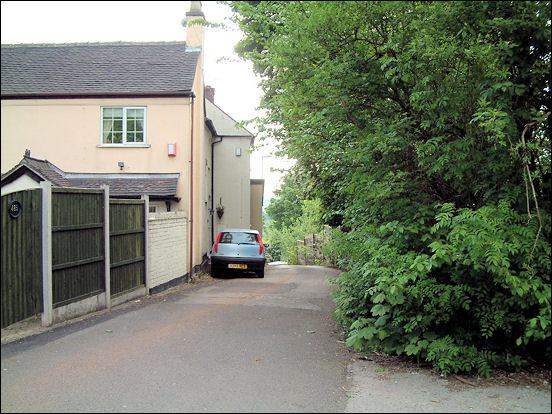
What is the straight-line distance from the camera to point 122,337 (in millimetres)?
6543

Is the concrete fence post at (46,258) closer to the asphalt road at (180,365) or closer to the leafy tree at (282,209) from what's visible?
the asphalt road at (180,365)

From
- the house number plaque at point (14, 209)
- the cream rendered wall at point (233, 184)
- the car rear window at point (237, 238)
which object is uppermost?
the cream rendered wall at point (233, 184)

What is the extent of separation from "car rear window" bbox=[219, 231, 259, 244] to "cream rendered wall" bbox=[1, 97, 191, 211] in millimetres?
2148

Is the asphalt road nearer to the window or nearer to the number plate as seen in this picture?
the number plate

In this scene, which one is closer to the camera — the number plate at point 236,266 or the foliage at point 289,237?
the number plate at point 236,266

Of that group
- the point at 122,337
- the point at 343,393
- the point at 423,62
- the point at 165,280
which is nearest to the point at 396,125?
the point at 423,62

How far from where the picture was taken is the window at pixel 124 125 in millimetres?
15375

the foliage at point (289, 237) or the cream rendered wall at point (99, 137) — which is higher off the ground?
the cream rendered wall at point (99, 137)

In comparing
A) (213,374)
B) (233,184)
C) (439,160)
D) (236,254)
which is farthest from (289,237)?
(213,374)

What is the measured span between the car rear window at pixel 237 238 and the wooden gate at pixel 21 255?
32.4 ft

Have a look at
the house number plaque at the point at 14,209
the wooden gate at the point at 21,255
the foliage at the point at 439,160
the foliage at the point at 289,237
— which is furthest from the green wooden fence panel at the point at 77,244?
the foliage at the point at 289,237

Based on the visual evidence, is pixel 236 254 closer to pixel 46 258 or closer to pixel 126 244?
pixel 126 244

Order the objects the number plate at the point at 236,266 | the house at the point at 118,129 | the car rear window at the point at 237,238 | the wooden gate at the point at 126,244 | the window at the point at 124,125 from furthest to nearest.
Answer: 1. the car rear window at the point at 237,238
2. the number plate at the point at 236,266
3. the window at the point at 124,125
4. the house at the point at 118,129
5. the wooden gate at the point at 126,244

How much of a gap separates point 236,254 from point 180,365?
10.9 metres
